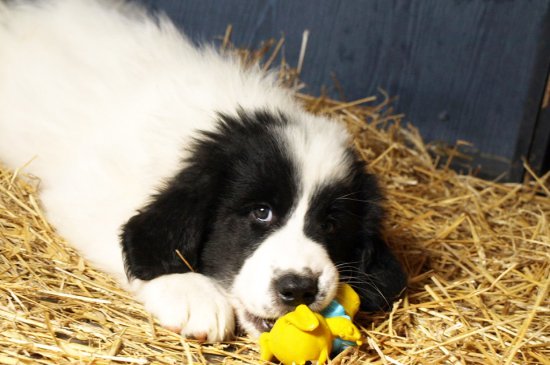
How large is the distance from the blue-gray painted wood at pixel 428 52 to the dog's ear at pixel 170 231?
2283mm

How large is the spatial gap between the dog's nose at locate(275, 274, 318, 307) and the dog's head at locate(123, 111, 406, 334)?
0.02 metres

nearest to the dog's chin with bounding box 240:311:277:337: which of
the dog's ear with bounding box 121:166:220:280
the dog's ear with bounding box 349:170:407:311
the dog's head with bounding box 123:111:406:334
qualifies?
the dog's head with bounding box 123:111:406:334

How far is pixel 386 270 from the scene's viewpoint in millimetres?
3053

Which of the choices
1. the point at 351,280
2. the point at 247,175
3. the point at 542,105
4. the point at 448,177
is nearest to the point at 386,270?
the point at 351,280

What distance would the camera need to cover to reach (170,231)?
2.78m

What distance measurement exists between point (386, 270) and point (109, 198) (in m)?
1.14

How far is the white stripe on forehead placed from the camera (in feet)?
9.21

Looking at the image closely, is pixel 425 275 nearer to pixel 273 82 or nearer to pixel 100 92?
pixel 273 82

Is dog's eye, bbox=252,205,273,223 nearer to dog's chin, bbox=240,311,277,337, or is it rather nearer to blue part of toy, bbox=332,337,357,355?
dog's chin, bbox=240,311,277,337

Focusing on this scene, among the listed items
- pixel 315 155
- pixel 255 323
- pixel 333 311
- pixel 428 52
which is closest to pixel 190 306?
pixel 255 323

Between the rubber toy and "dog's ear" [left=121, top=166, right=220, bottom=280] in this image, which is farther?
"dog's ear" [left=121, top=166, right=220, bottom=280]

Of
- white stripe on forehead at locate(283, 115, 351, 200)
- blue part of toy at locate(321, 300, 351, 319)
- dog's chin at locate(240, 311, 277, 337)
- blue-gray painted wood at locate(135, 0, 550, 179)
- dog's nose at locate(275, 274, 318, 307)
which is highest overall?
blue-gray painted wood at locate(135, 0, 550, 179)

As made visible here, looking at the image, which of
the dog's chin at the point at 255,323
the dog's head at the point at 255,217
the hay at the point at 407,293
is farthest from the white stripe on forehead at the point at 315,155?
the hay at the point at 407,293

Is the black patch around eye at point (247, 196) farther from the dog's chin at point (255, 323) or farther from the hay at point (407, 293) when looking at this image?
the hay at point (407, 293)
